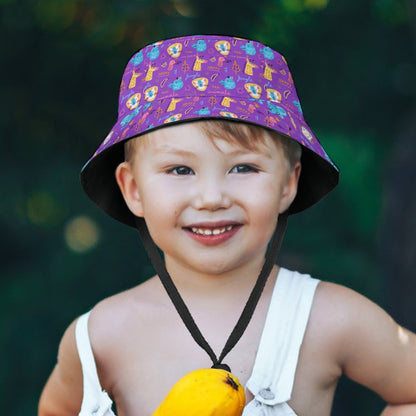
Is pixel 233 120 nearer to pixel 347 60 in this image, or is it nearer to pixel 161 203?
pixel 161 203

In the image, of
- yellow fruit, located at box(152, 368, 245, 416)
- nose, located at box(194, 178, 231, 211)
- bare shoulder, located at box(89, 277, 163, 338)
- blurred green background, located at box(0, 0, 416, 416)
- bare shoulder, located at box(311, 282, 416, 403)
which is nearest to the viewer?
yellow fruit, located at box(152, 368, 245, 416)

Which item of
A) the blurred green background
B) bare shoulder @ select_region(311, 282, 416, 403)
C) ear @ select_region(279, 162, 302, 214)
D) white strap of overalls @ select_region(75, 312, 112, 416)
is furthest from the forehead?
the blurred green background

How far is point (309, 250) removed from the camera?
9.20 feet

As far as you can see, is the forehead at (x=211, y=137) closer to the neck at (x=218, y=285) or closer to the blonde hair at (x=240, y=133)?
the blonde hair at (x=240, y=133)

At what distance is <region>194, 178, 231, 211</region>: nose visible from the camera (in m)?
1.61

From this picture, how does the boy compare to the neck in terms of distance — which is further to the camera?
the neck

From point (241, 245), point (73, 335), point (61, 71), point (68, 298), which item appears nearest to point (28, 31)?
point (61, 71)

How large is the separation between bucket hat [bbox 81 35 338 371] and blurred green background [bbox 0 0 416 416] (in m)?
0.92

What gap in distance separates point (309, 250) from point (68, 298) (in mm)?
908

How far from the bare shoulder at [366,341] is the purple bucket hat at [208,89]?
32cm

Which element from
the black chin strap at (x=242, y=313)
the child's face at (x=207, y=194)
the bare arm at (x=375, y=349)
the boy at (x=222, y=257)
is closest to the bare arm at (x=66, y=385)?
the boy at (x=222, y=257)

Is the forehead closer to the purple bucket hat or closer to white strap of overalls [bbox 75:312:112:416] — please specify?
the purple bucket hat

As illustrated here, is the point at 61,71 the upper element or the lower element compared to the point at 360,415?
upper

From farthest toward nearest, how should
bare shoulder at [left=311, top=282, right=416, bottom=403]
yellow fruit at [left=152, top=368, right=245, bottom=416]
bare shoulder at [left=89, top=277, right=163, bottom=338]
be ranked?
bare shoulder at [left=89, top=277, right=163, bottom=338]
bare shoulder at [left=311, top=282, right=416, bottom=403]
yellow fruit at [left=152, top=368, right=245, bottom=416]
